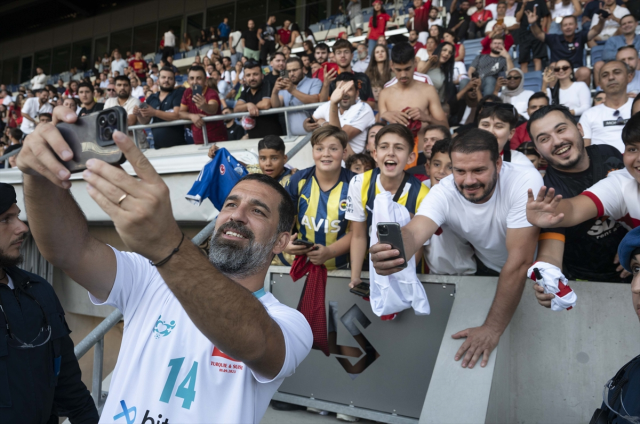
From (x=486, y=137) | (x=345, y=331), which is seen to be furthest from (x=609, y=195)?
(x=345, y=331)

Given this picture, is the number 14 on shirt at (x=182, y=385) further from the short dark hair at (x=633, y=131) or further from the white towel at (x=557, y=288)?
the short dark hair at (x=633, y=131)

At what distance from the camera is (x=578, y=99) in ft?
20.1

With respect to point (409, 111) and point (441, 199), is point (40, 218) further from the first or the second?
point (409, 111)

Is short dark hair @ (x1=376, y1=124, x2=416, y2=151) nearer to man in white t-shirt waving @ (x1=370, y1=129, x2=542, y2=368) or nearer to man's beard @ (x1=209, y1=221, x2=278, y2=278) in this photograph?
man in white t-shirt waving @ (x1=370, y1=129, x2=542, y2=368)

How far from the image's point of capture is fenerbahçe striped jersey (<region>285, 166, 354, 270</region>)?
3785 millimetres

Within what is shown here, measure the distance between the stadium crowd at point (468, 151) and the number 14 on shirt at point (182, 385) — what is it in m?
1.21

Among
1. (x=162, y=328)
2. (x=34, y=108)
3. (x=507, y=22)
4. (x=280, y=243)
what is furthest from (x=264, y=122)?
(x=34, y=108)

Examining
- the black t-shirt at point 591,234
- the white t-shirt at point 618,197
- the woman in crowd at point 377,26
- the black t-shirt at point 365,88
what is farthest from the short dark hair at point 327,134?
the woman in crowd at point 377,26

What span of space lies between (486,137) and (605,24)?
23.6ft

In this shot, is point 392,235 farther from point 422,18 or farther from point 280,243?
point 422,18

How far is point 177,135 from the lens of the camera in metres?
8.03

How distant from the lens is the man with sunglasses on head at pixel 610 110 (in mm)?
4891

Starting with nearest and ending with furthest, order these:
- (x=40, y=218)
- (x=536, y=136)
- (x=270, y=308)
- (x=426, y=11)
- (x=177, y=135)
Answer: (x=40, y=218) < (x=270, y=308) < (x=536, y=136) < (x=177, y=135) < (x=426, y=11)

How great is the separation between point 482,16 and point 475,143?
8.64 meters
